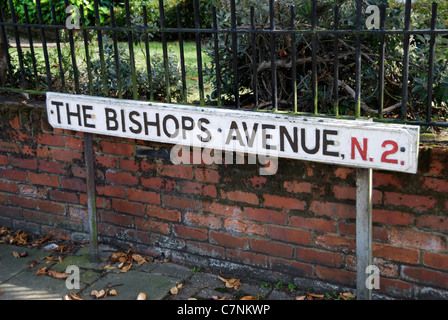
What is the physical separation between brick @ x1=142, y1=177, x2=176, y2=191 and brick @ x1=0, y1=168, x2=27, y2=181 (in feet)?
3.49

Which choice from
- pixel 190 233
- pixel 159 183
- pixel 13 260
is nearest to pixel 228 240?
pixel 190 233

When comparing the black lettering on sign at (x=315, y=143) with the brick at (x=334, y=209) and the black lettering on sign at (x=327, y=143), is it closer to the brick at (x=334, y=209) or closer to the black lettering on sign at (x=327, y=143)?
the black lettering on sign at (x=327, y=143)

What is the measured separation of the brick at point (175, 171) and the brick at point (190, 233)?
35 centimetres

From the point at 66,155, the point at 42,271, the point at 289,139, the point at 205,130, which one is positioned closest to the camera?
the point at 289,139

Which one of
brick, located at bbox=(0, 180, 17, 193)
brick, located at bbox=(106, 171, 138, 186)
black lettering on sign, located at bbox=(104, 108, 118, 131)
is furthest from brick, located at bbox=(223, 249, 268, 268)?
brick, located at bbox=(0, 180, 17, 193)

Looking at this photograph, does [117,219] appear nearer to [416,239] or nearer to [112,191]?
[112,191]

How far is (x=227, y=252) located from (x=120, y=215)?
83 cm

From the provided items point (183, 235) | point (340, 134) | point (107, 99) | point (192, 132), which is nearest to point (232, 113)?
point (192, 132)

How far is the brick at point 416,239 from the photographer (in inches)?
109

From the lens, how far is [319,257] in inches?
122

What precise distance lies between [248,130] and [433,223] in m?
1.05

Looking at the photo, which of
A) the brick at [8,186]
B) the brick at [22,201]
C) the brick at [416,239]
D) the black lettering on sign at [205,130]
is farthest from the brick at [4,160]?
the brick at [416,239]

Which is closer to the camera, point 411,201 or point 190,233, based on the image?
point 411,201
